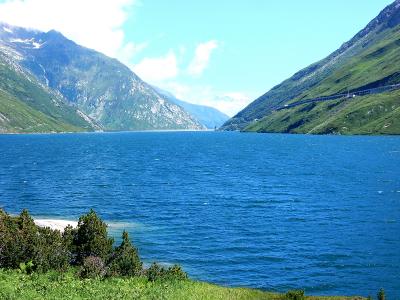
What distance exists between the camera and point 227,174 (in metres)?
182

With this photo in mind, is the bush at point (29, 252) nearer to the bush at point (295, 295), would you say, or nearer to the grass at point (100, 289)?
the grass at point (100, 289)

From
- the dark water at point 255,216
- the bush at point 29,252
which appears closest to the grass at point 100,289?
the bush at point 29,252

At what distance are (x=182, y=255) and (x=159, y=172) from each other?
4710 inches

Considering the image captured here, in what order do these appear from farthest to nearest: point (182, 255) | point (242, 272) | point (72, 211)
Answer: point (72, 211), point (182, 255), point (242, 272)

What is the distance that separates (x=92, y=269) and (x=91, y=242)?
22.5ft

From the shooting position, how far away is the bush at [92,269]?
45756 mm

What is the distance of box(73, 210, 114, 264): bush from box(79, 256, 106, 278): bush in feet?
12.3

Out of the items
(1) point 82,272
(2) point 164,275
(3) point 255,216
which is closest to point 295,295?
(2) point 164,275

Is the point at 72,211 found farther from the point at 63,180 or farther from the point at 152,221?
the point at 63,180

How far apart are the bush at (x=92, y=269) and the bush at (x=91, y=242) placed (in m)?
3.75

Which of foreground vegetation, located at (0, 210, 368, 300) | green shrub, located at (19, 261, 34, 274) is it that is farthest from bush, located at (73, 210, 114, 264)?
green shrub, located at (19, 261, 34, 274)

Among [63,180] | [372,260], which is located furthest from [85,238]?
[63,180]

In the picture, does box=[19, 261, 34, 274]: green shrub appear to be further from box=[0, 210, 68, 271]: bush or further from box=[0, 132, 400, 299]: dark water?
box=[0, 132, 400, 299]: dark water

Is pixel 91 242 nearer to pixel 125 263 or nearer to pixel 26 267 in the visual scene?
pixel 125 263
